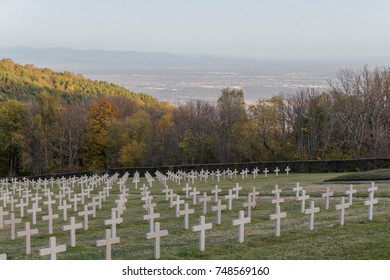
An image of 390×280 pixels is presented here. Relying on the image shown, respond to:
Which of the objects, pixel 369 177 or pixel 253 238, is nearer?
pixel 253 238

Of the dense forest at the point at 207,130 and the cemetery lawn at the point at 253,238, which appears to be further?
the dense forest at the point at 207,130

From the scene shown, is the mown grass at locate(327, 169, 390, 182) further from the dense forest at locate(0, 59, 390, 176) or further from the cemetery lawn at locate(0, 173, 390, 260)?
the dense forest at locate(0, 59, 390, 176)

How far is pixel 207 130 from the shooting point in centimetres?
6262

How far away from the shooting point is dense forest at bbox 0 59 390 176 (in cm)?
5391

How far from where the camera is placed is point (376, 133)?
1972 inches

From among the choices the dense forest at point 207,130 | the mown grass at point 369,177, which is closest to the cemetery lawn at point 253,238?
the mown grass at point 369,177

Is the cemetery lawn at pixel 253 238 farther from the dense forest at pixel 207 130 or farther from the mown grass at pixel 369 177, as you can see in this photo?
the dense forest at pixel 207 130

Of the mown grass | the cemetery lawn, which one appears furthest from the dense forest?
the cemetery lawn

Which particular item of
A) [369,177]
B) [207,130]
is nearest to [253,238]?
[369,177]

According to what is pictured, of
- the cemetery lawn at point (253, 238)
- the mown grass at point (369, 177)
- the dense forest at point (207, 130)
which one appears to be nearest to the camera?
the cemetery lawn at point (253, 238)

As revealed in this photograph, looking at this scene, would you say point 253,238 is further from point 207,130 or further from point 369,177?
point 207,130

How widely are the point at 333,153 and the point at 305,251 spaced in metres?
43.3

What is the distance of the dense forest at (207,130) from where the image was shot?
53.9 metres
